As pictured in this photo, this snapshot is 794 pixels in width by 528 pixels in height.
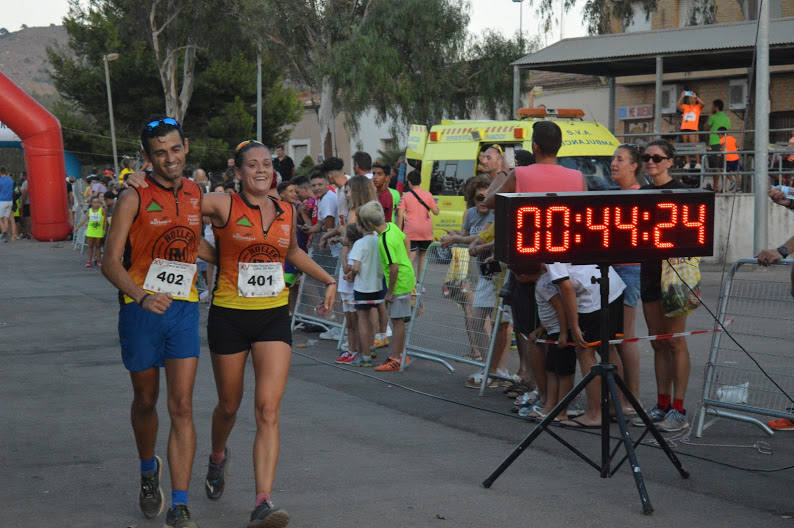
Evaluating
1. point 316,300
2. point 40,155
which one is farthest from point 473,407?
point 40,155

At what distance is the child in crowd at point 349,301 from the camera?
35.9 ft

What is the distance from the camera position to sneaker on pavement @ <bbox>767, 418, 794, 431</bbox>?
7.73m

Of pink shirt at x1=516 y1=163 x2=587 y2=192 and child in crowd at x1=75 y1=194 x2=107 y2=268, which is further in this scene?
child in crowd at x1=75 y1=194 x2=107 y2=268

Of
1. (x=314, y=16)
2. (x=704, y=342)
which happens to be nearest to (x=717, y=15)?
(x=314, y=16)

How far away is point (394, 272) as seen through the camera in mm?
10359

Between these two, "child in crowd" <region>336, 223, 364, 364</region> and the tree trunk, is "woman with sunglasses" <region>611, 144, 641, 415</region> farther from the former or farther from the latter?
the tree trunk

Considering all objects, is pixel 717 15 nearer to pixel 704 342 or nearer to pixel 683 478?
pixel 704 342

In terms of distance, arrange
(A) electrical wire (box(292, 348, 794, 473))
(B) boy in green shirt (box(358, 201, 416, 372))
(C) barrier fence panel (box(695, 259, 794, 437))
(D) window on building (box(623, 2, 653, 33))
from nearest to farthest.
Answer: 1. (A) electrical wire (box(292, 348, 794, 473))
2. (C) barrier fence panel (box(695, 259, 794, 437))
3. (B) boy in green shirt (box(358, 201, 416, 372))
4. (D) window on building (box(623, 2, 653, 33))

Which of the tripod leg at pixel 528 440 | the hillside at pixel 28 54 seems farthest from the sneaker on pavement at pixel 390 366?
the hillside at pixel 28 54

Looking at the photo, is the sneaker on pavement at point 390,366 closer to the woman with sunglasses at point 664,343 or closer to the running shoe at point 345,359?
the running shoe at point 345,359

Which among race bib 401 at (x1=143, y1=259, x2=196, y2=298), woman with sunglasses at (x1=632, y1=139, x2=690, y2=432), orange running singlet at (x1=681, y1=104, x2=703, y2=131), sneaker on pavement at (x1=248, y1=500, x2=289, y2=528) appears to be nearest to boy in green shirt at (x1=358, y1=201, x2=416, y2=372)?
woman with sunglasses at (x1=632, y1=139, x2=690, y2=432)

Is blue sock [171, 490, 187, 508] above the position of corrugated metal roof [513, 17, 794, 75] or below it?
below

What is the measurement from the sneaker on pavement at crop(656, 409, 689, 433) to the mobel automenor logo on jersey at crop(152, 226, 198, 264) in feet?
12.2

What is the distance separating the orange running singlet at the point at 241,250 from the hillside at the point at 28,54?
168329mm
